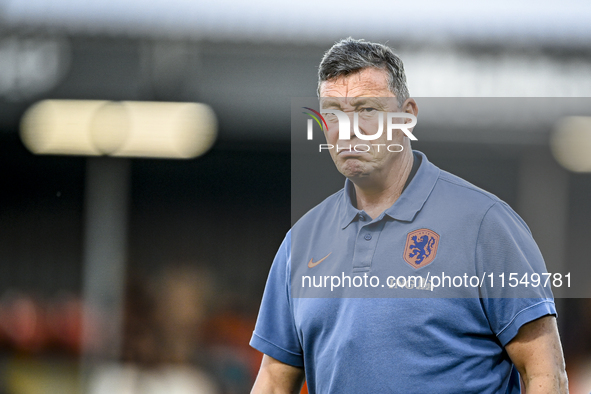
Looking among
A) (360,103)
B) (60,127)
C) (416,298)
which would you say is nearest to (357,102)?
(360,103)

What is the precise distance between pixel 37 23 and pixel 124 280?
193 cm

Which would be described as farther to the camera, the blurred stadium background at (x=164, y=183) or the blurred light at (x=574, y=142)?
the blurred stadium background at (x=164, y=183)

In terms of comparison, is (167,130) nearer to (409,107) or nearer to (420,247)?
(409,107)

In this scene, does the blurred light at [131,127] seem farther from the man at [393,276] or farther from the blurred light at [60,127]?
the man at [393,276]

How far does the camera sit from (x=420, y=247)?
1396 millimetres

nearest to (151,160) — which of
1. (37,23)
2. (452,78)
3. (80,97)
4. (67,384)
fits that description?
(80,97)

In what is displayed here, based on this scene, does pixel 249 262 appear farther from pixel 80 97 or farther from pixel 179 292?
pixel 80 97

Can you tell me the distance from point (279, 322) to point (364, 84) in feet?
2.13

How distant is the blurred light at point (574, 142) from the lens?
110 inches

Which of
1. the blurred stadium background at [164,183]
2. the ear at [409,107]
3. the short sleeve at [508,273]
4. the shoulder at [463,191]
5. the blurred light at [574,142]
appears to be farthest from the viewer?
the blurred stadium background at [164,183]

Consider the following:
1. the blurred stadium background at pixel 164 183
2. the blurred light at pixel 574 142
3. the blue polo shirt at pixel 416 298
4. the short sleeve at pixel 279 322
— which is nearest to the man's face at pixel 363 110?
the blue polo shirt at pixel 416 298

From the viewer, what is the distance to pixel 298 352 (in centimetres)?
153

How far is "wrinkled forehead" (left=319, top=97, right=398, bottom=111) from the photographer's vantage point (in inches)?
56.6

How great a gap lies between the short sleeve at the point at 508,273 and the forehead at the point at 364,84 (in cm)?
39
